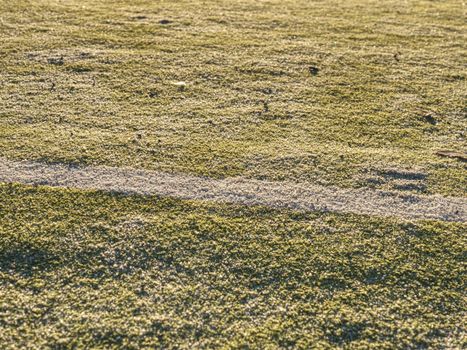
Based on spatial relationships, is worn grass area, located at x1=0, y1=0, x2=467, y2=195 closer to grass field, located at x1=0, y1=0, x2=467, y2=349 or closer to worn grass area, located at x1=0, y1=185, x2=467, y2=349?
grass field, located at x1=0, y1=0, x2=467, y2=349

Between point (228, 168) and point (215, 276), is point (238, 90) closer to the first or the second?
point (228, 168)

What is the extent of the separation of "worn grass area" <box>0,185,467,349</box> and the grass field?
1 cm

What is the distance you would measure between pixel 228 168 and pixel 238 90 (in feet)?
5.37

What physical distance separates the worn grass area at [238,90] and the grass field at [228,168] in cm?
3

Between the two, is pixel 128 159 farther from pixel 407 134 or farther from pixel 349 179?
pixel 407 134

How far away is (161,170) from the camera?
4867 mm

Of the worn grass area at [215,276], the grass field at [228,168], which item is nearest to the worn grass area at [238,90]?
the grass field at [228,168]

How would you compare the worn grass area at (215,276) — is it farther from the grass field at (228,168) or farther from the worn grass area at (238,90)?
the worn grass area at (238,90)

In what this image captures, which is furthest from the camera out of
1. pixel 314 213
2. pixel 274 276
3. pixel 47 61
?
pixel 47 61

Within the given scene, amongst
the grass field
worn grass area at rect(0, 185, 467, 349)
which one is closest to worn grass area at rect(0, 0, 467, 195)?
the grass field

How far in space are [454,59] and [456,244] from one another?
403cm

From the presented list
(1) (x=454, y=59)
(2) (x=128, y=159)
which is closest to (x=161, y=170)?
(2) (x=128, y=159)

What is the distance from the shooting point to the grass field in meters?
3.48

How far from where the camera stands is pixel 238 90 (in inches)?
248
